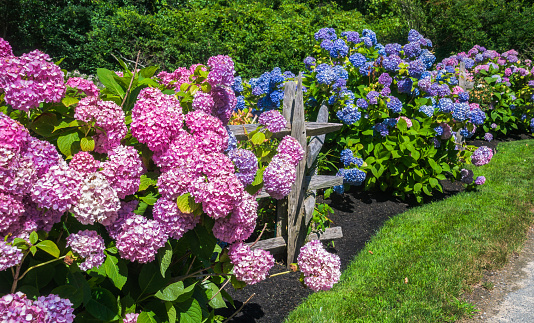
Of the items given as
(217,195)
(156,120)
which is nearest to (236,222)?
(217,195)

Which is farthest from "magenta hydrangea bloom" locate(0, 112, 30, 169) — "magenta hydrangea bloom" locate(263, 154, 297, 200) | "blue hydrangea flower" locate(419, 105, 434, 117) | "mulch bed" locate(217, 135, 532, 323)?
"blue hydrangea flower" locate(419, 105, 434, 117)

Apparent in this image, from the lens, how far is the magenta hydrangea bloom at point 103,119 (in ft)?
5.21

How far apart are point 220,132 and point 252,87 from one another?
350cm

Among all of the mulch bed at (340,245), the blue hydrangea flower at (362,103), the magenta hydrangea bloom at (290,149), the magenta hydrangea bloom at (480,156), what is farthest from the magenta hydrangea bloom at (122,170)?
the magenta hydrangea bloom at (480,156)

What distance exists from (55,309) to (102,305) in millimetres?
443

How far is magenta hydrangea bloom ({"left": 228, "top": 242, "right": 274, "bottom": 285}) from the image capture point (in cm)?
185

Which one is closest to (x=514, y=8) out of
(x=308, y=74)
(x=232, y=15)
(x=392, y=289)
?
(x=232, y=15)

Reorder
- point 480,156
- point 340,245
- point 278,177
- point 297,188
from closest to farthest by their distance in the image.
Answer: point 278,177, point 297,188, point 340,245, point 480,156

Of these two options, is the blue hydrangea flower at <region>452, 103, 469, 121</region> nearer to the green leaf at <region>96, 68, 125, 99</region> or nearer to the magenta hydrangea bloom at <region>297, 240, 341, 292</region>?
the magenta hydrangea bloom at <region>297, 240, 341, 292</region>

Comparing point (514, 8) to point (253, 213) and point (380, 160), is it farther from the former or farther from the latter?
point (253, 213)

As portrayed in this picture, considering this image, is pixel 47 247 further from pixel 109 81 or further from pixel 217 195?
pixel 109 81

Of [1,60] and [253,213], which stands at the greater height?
[1,60]

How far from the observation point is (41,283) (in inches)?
61.0

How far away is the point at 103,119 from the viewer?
160cm
